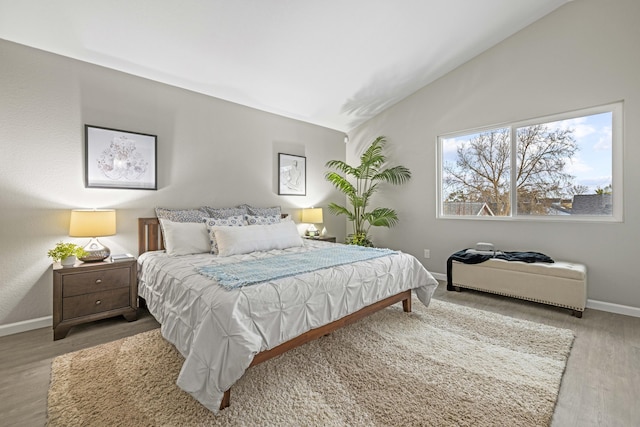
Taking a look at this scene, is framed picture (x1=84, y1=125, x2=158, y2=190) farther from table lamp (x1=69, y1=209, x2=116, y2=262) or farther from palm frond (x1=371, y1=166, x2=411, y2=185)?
palm frond (x1=371, y1=166, x2=411, y2=185)

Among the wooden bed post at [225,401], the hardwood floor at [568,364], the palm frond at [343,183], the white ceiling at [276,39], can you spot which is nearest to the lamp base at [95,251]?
the hardwood floor at [568,364]

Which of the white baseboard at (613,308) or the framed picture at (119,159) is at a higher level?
the framed picture at (119,159)

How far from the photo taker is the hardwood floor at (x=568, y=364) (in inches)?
63.9

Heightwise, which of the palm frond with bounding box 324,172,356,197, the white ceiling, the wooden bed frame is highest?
the white ceiling

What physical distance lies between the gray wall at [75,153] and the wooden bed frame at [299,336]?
102 mm

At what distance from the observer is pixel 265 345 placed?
1756mm

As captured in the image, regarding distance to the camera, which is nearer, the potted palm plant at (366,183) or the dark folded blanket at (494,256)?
the dark folded blanket at (494,256)

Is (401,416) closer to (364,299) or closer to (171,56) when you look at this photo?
(364,299)

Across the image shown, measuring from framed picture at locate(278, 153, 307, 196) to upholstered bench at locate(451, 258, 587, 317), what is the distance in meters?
2.67

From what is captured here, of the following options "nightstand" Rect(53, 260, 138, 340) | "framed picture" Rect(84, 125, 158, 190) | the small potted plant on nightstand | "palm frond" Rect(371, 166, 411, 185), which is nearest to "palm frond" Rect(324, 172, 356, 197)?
"palm frond" Rect(371, 166, 411, 185)

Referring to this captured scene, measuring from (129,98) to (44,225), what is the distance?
155 cm

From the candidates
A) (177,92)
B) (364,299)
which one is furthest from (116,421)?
(177,92)

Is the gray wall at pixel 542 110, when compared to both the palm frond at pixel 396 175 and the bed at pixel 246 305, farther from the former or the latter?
the bed at pixel 246 305

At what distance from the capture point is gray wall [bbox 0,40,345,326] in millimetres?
2627
